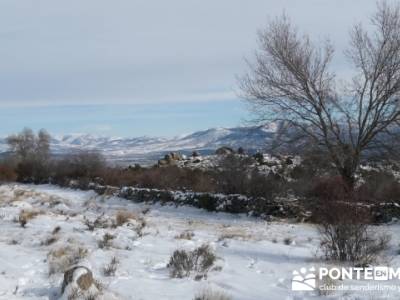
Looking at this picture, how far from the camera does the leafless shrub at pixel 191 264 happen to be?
27.6 feet

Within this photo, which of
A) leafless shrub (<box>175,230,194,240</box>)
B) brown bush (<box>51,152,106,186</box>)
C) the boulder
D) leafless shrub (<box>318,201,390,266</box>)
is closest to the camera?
the boulder

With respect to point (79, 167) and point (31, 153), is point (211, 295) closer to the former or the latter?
point (79, 167)

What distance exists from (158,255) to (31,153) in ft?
176

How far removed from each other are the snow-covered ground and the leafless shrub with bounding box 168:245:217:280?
155mm

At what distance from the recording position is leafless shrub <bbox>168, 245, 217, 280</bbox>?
8398 millimetres

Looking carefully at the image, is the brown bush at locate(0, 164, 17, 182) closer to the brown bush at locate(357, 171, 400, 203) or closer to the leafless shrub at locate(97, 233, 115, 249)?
the brown bush at locate(357, 171, 400, 203)

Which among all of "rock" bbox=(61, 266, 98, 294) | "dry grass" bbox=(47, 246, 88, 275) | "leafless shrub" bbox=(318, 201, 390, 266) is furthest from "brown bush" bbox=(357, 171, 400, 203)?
"rock" bbox=(61, 266, 98, 294)

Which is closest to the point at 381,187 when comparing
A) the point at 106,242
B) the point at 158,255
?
the point at 158,255

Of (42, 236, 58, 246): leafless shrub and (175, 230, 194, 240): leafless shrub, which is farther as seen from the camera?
(175, 230, 194, 240): leafless shrub

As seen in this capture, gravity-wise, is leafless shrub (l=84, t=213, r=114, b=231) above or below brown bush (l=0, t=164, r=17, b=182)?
below

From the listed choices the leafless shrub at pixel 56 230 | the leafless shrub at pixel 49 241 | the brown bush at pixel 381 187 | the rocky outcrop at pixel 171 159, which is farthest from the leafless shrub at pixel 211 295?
the rocky outcrop at pixel 171 159

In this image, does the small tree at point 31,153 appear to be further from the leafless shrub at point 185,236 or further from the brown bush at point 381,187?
the leafless shrub at point 185,236

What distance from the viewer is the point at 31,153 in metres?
60.6

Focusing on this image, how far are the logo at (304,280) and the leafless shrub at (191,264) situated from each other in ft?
4.50
